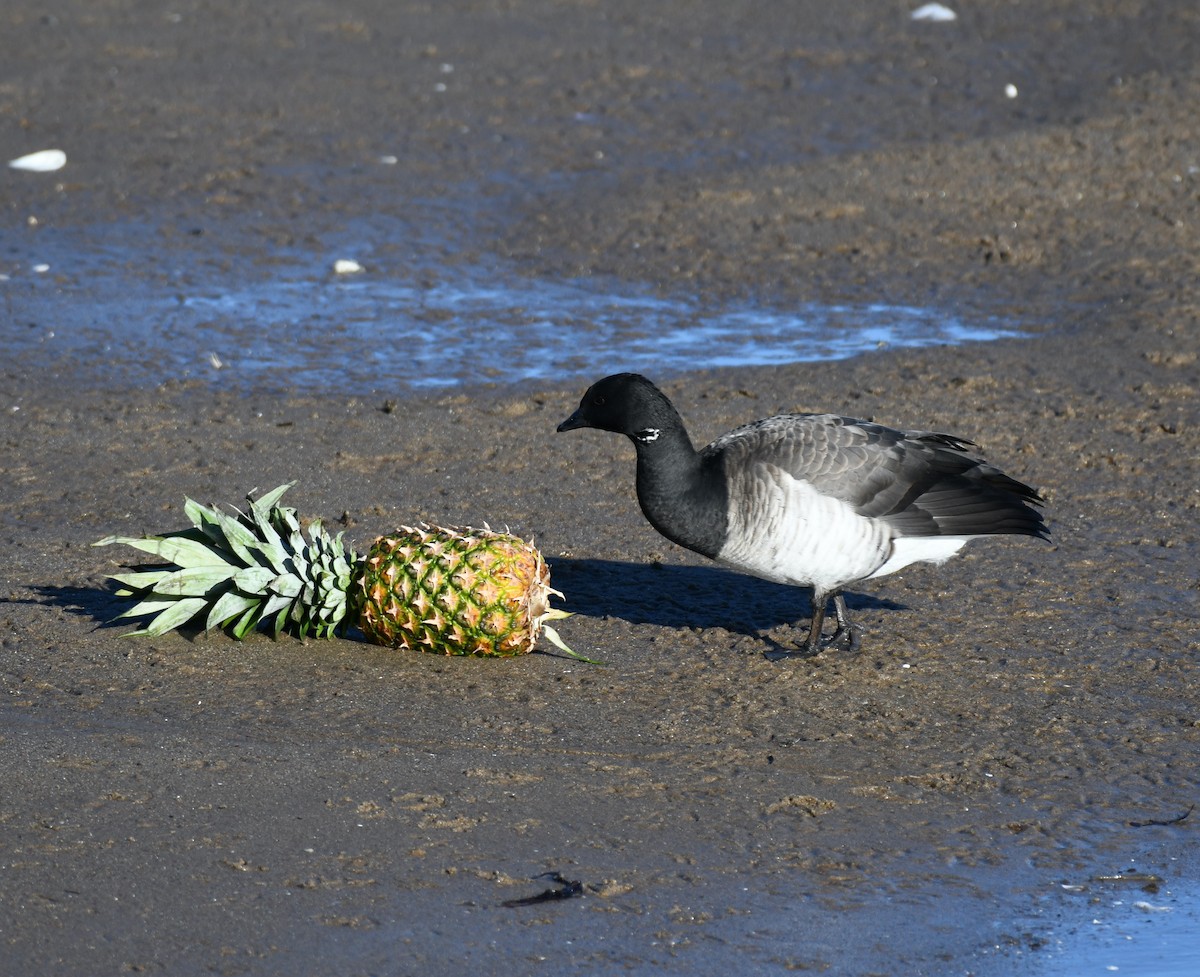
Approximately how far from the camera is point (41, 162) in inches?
523

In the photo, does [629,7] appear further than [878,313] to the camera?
Yes

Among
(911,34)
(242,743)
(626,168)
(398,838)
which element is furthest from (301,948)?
(911,34)

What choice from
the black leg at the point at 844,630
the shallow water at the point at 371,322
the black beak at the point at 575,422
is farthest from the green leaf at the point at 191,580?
the shallow water at the point at 371,322

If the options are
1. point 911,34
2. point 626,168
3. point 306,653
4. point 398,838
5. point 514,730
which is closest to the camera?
point 398,838

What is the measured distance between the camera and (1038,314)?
35.6ft

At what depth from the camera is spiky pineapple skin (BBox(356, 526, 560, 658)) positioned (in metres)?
6.09

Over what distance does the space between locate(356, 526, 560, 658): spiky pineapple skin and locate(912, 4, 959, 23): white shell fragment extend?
42.9 feet

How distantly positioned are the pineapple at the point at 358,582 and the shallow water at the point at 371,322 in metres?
3.42

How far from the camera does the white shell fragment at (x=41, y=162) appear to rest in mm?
13242

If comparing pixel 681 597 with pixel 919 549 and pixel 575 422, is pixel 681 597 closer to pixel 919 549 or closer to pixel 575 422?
pixel 575 422

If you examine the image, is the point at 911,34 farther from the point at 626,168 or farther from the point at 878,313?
the point at 878,313

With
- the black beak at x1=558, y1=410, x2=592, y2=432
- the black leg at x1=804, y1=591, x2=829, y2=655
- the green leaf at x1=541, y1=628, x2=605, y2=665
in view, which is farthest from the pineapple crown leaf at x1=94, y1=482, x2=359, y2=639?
the black leg at x1=804, y1=591, x2=829, y2=655

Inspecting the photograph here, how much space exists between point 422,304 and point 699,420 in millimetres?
2707

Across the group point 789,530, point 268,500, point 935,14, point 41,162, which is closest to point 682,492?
point 789,530
